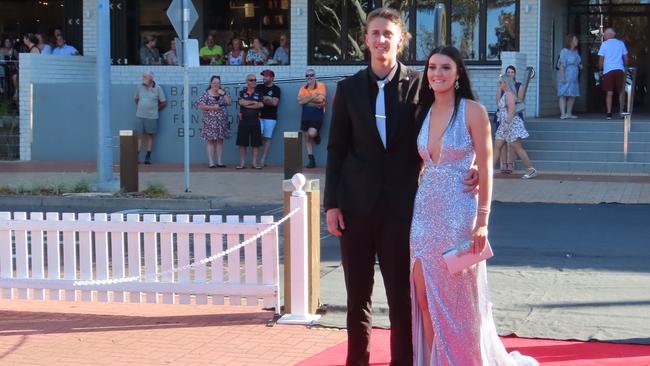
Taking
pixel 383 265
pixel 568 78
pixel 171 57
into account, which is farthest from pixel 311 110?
pixel 383 265

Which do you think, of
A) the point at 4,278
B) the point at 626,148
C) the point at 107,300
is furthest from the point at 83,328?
the point at 626,148

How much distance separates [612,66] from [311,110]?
6.38m

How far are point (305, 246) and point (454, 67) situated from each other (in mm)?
2609

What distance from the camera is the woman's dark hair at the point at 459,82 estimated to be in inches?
194

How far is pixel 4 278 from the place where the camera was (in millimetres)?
7816

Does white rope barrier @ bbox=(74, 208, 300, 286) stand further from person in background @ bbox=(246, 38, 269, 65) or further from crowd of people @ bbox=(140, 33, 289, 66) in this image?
person in background @ bbox=(246, 38, 269, 65)

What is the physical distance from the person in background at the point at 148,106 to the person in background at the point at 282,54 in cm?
356

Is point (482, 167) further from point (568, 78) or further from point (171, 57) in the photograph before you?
point (171, 57)

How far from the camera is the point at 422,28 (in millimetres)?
23000

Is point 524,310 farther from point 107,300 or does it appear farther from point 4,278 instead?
point 4,278

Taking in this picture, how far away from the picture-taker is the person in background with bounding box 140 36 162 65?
81.8ft

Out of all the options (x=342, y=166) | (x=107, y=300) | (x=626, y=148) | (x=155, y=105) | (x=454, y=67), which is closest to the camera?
(x=454, y=67)

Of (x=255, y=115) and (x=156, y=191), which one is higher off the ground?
(x=255, y=115)

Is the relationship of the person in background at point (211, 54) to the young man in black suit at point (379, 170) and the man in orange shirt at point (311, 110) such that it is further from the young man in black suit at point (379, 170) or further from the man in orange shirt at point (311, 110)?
the young man in black suit at point (379, 170)
